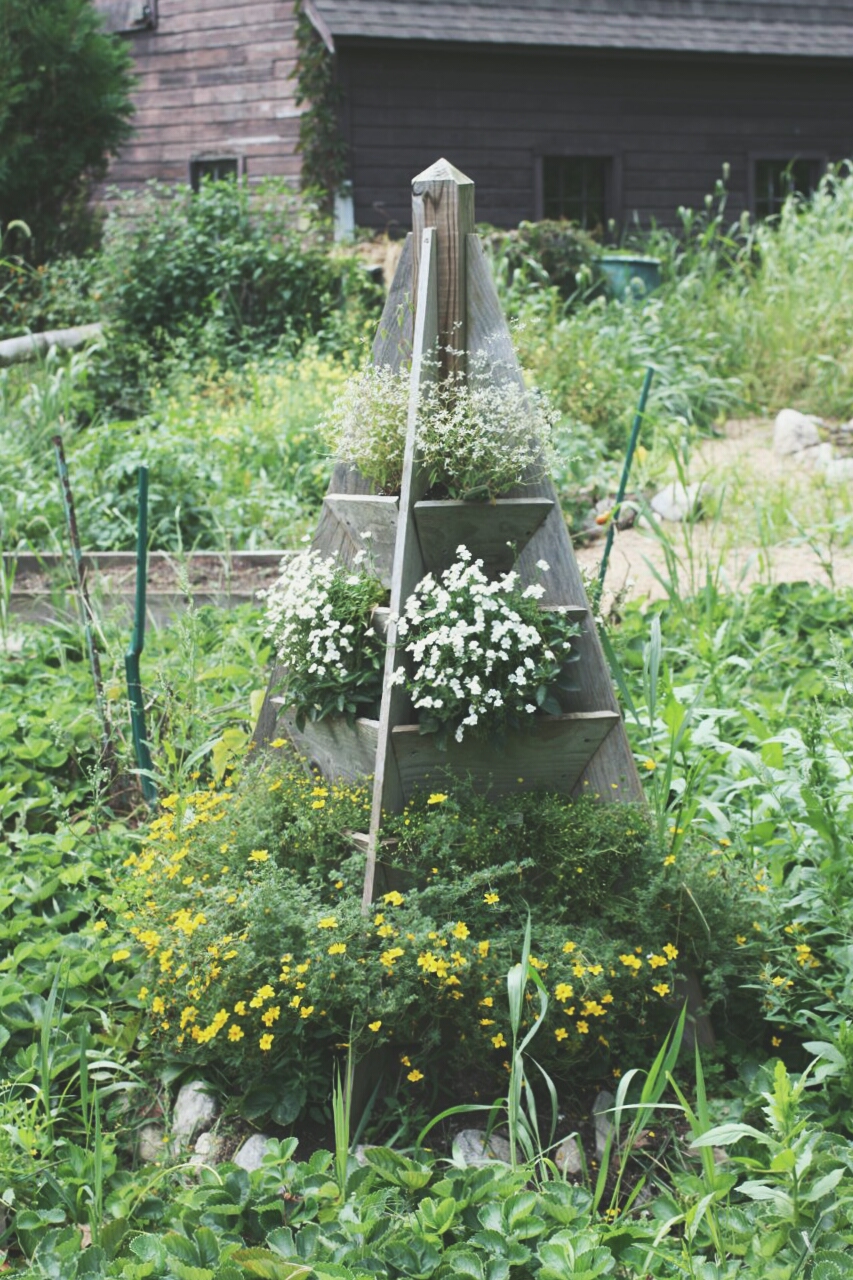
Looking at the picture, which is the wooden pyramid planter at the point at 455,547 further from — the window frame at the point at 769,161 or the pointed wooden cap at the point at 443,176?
the window frame at the point at 769,161

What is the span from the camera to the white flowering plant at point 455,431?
2879 mm

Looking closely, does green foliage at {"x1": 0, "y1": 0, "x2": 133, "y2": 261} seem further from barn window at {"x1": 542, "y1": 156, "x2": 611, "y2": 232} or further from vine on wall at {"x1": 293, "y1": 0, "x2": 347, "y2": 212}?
barn window at {"x1": 542, "y1": 156, "x2": 611, "y2": 232}

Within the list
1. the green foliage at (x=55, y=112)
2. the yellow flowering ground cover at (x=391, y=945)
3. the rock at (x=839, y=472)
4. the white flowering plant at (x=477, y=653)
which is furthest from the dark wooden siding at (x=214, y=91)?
Answer: the yellow flowering ground cover at (x=391, y=945)

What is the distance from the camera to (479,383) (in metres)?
3.02

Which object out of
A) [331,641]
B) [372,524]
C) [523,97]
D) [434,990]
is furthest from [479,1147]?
[523,97]

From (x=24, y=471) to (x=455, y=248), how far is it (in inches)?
155

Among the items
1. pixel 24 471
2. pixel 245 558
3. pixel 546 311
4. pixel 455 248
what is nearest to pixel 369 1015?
pixel 455 248

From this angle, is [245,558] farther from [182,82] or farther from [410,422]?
[182,82]

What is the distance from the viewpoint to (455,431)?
2.89 meters

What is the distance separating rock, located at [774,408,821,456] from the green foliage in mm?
7440

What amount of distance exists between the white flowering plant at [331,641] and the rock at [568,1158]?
108 centimetres

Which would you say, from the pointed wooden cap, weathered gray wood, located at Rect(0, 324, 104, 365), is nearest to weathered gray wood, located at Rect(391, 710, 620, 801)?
the pointed wooden cap

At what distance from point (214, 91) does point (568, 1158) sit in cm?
1327

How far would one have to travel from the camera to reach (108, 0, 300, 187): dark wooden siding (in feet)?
42.2
